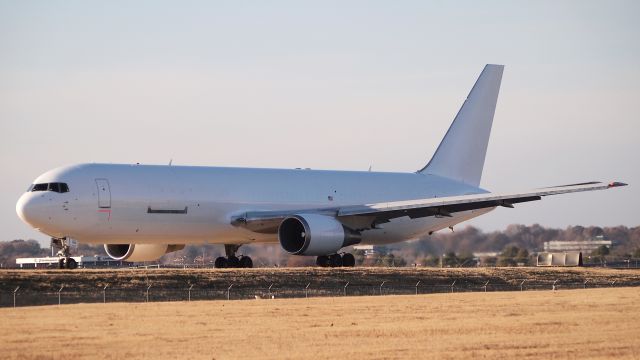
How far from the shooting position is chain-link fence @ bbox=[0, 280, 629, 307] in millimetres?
29591

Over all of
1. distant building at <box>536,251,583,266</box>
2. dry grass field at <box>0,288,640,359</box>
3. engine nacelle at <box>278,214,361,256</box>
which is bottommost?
dry grass field at <box>0,288,640,359</box>

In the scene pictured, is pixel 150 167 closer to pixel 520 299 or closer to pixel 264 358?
pixel 520 299

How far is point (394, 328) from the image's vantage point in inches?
936

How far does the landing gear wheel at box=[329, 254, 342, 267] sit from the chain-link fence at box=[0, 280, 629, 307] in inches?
248

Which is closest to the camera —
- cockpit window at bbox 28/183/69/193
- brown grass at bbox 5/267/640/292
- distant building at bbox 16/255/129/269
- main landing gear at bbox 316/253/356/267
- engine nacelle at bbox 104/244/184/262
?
brown grass at bbox 5/267/640/292

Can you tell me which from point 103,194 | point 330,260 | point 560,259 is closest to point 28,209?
point 103,194

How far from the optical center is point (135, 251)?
4369cm

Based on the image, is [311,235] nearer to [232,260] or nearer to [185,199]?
[185,199]

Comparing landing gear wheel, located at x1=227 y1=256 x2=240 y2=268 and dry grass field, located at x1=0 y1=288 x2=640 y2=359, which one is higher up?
landing gear wheel, located at x1=227 y1=256 x2=240 y2=268

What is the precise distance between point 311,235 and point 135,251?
24.0ft

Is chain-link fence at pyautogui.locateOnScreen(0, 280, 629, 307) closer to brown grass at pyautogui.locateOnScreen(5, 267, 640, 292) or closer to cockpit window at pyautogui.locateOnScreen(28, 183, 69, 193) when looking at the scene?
brown grass at pyautogui.locateOnScreen(5, 267, 640, 292)

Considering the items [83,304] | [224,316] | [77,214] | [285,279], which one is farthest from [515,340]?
[77,214]

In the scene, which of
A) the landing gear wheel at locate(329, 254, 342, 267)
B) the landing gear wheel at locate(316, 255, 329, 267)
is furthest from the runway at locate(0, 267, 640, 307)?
the landing gear wheel at locate(316, 255, 329, 267)

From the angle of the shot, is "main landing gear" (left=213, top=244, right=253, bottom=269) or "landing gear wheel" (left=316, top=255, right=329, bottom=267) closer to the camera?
"landing gear wheel" (left=316, top=255, right=329, bottom=267)
